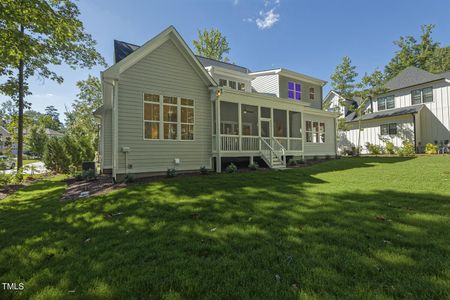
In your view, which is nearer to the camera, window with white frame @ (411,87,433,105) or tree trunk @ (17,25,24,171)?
tree trunk @ (17,25,24,171)

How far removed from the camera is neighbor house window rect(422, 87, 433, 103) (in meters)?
20.5

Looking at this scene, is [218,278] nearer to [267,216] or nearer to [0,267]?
[267,216]

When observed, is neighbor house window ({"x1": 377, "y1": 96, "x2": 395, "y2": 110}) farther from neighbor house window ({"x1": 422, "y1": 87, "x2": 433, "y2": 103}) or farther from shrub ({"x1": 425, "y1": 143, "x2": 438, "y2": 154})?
shrub ({"x1": 425, "y1": 143, "x2": 438, "y2": 154})

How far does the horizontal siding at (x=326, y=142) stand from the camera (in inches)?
666

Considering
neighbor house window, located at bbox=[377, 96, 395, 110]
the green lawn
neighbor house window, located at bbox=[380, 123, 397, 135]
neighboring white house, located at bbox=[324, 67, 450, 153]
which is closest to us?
the green lawn

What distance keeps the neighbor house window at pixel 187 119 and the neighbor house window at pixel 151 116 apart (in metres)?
1.17

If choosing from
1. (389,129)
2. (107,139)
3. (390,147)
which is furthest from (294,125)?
(107,139)

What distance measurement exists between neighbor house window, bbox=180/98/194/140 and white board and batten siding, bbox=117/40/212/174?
0.19 meters

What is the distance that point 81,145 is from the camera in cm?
1702

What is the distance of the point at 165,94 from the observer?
9.59 meters

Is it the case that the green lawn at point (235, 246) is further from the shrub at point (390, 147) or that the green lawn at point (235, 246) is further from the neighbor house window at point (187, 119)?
the shrub at point (390, 147)

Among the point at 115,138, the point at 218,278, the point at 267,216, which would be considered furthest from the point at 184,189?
the point at 218,278

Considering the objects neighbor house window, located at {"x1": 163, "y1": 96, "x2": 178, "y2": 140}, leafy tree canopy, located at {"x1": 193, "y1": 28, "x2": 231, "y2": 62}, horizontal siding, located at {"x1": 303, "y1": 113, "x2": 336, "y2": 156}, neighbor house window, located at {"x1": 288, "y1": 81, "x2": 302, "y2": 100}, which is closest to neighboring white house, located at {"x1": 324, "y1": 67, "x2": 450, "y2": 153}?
horizontal siding, located at {"x1": 303, "y1": 113, "x2": 336, "y2": 156}

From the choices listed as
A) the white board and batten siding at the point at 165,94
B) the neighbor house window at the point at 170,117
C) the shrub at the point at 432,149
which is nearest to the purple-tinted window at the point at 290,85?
the white board and batten siding at the point at 165,94
